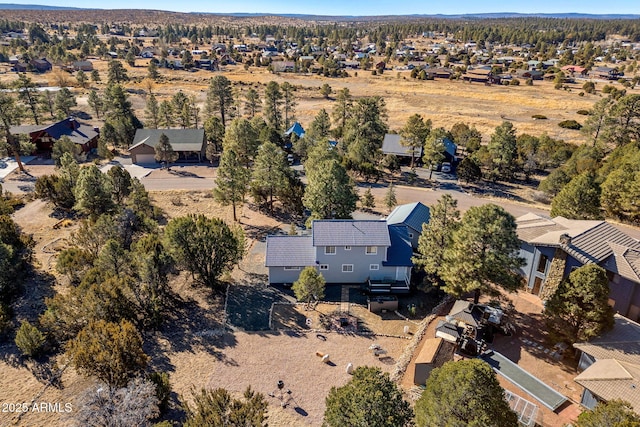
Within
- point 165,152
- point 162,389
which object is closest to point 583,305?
point 162,389

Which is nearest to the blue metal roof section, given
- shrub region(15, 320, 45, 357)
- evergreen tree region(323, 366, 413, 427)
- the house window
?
the house window

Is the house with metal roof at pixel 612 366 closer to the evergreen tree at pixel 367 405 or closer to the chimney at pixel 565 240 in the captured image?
the chimney at pixel 565 240

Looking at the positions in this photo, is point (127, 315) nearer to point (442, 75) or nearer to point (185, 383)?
point (185, 383)

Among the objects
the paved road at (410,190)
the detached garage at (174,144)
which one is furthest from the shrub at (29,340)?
the detached garage at (174,144)

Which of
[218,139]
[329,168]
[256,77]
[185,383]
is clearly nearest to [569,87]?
A: [256,77]

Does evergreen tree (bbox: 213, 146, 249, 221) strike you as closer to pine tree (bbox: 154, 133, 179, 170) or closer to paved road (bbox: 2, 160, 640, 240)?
paved road (bbox: 2, 160, 640, 240)

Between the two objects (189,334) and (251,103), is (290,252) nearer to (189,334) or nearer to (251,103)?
(189,334)

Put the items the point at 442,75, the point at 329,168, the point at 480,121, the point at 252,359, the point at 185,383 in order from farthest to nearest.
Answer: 1. the point at 442,75
2. the point at 480,121
3. the point at 329,168
4. the point at 252,359
5. the point at 185,383
